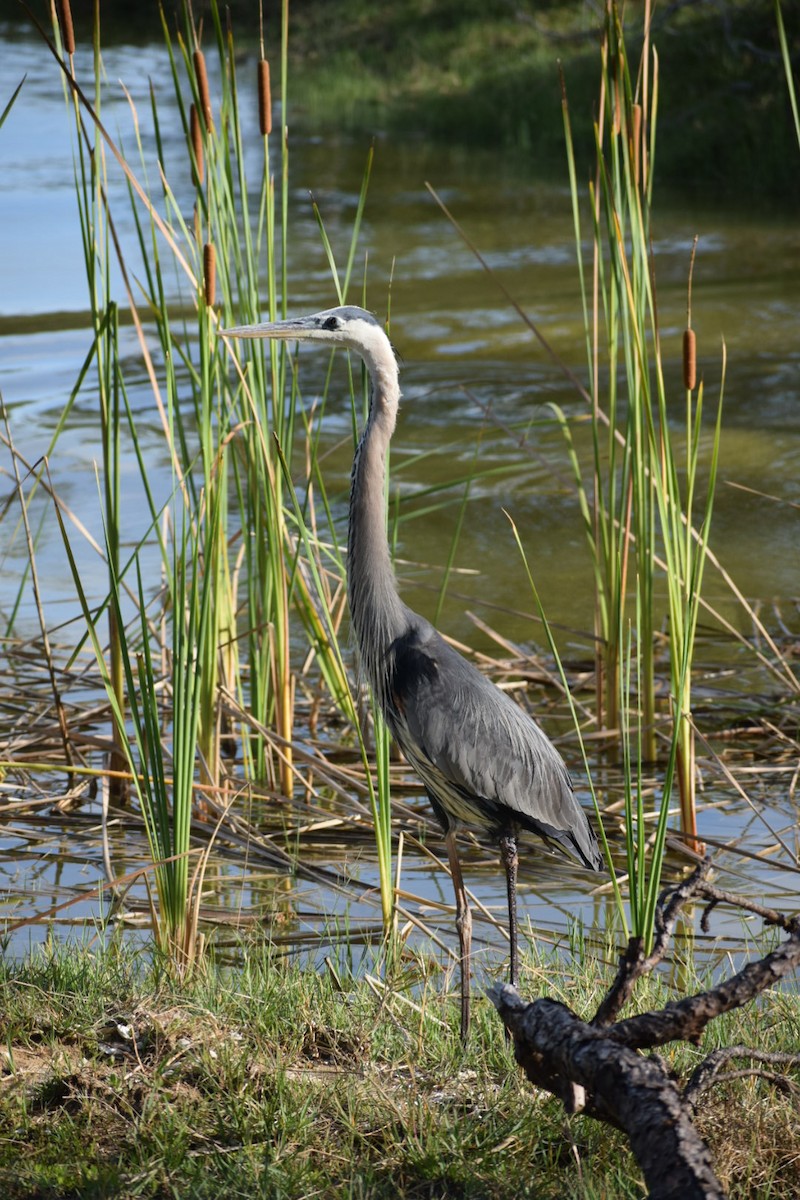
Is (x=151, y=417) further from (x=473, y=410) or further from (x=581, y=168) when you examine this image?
(x=581, y=168)

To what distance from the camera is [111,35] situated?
30859mm

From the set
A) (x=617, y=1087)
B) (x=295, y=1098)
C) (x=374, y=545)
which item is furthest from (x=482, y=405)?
(x=617, y=1087)

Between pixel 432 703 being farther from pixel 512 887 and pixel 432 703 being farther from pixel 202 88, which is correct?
pixel 202 88

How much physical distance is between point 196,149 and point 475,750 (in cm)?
145

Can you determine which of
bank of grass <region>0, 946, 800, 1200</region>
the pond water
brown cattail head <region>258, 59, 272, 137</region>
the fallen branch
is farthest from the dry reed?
the fallen branch

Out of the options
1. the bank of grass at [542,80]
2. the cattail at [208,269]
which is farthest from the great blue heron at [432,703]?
the bank of grass at [542,80]

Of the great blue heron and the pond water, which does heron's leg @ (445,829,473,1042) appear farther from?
the pond water

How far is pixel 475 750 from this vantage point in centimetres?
308

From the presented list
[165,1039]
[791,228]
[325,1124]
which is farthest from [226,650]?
[791,228]

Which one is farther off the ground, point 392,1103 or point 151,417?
point 151,417

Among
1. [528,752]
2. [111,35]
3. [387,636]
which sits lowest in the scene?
[528,752]

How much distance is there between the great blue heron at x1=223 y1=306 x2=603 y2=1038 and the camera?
121 inches

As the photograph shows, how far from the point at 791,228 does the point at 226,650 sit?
30.5 feet

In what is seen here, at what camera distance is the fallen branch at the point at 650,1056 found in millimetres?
1873
